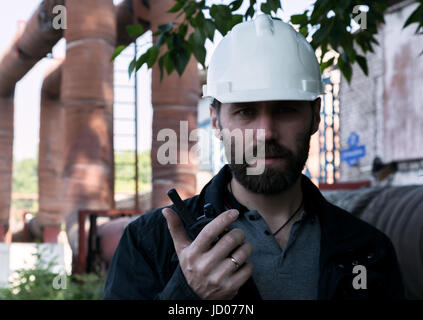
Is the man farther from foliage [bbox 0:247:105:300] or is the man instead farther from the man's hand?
foliage [bbox 0:247:105:300]

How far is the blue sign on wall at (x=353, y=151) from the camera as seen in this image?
1135 cm

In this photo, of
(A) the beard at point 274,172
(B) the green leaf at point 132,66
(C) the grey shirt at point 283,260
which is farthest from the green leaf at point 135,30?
(C) the grey shirt at point 283,260

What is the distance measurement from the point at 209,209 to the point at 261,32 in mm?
777

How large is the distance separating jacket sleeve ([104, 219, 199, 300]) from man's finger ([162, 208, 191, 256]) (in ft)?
0.80

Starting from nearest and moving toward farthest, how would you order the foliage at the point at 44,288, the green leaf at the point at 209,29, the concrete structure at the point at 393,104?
the green leaf at the point at 209,29 < the foliage at the point at 44,288 < the concrete structure at the point at 393,104

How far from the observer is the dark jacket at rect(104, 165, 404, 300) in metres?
1.77

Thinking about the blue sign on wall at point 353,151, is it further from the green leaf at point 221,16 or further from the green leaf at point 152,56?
the green leaf at point 152,56

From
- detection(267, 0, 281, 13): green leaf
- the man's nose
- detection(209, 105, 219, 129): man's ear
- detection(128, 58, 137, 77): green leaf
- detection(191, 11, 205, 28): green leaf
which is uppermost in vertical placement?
detection(267, 0, 281, 13): green leaf

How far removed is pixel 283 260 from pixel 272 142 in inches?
16.0

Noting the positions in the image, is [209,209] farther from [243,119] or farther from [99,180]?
[99,180]

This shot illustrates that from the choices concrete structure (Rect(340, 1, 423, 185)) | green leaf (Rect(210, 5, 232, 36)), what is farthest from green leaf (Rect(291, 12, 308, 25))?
concrete structure (Rect(340, 1, 423, 185))

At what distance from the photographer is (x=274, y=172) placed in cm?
186
